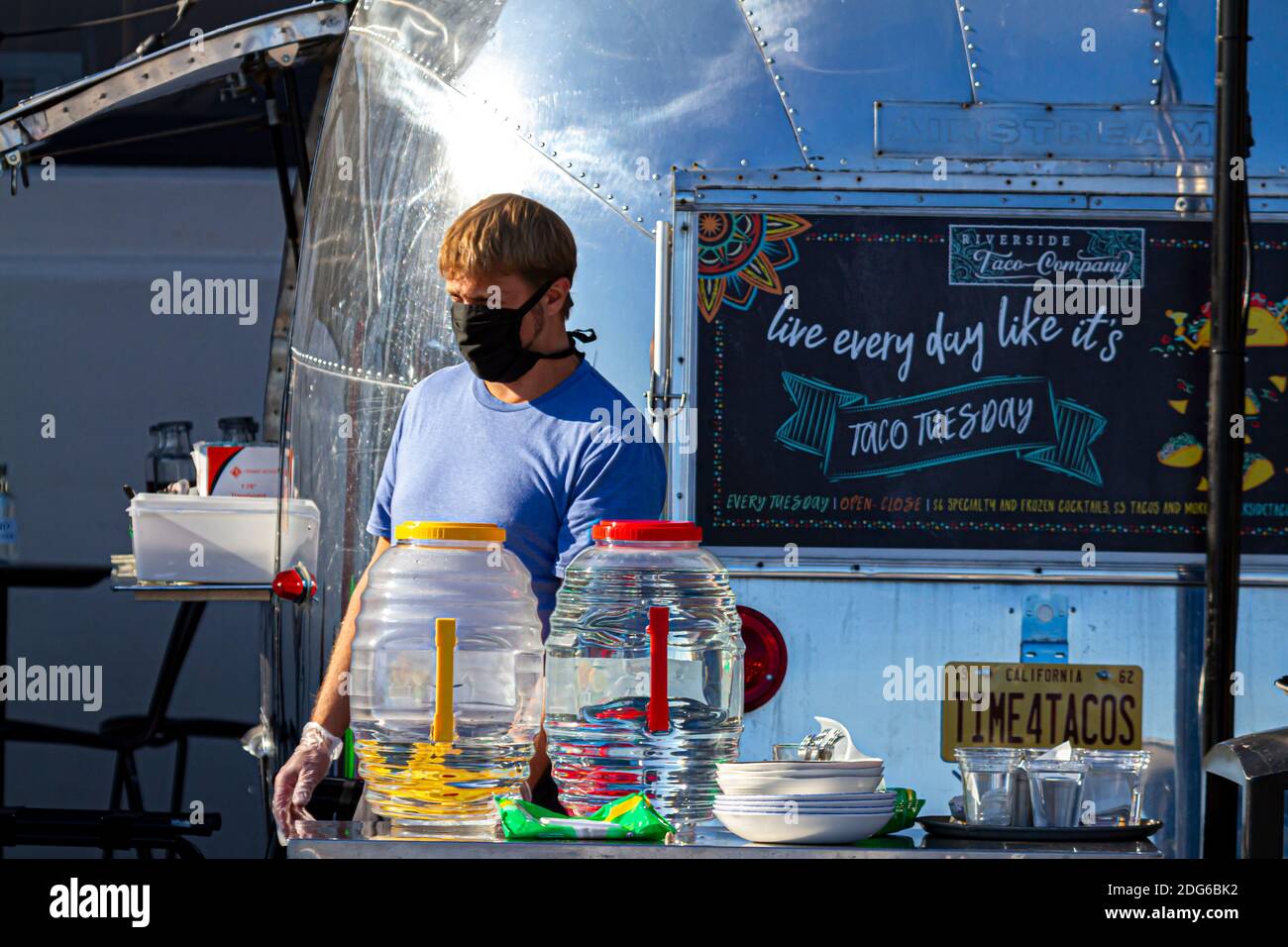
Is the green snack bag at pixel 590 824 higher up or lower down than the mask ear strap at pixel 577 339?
lower down

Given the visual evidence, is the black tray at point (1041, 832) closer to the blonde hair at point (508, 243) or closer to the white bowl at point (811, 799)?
the white bowl at point (811, 799)

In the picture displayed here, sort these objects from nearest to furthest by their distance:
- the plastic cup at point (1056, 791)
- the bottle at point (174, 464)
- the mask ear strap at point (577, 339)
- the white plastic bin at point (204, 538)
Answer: the plastic cup at point (1056, 791) < the mask ear strap at point (577, 339) < the white plastic bin at point (204, 538) < the bottle at point (174, 464)

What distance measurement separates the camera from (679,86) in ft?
11.8

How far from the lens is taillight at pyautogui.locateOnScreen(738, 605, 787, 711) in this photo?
350 centimetres

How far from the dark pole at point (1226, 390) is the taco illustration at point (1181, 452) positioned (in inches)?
1.5

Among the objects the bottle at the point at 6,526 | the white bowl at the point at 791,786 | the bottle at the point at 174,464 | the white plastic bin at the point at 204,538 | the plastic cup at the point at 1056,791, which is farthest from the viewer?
the bottle at the point at 6,526

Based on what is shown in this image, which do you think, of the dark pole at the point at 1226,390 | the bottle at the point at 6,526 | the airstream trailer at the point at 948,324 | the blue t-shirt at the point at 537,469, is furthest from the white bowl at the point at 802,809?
the bottle at the point at 6,526

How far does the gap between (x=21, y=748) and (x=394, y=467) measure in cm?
573

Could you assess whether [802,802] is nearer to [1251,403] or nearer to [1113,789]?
[1113,789]

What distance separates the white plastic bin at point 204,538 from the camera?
4160mm

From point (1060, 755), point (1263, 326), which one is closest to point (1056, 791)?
point (1060, 755)

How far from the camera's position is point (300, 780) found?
240 centimetres

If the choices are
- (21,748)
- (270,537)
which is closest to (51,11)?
(21,748)

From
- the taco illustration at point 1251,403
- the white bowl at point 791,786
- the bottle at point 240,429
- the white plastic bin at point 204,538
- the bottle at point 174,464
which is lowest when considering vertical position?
the white bowl at point 791,786
